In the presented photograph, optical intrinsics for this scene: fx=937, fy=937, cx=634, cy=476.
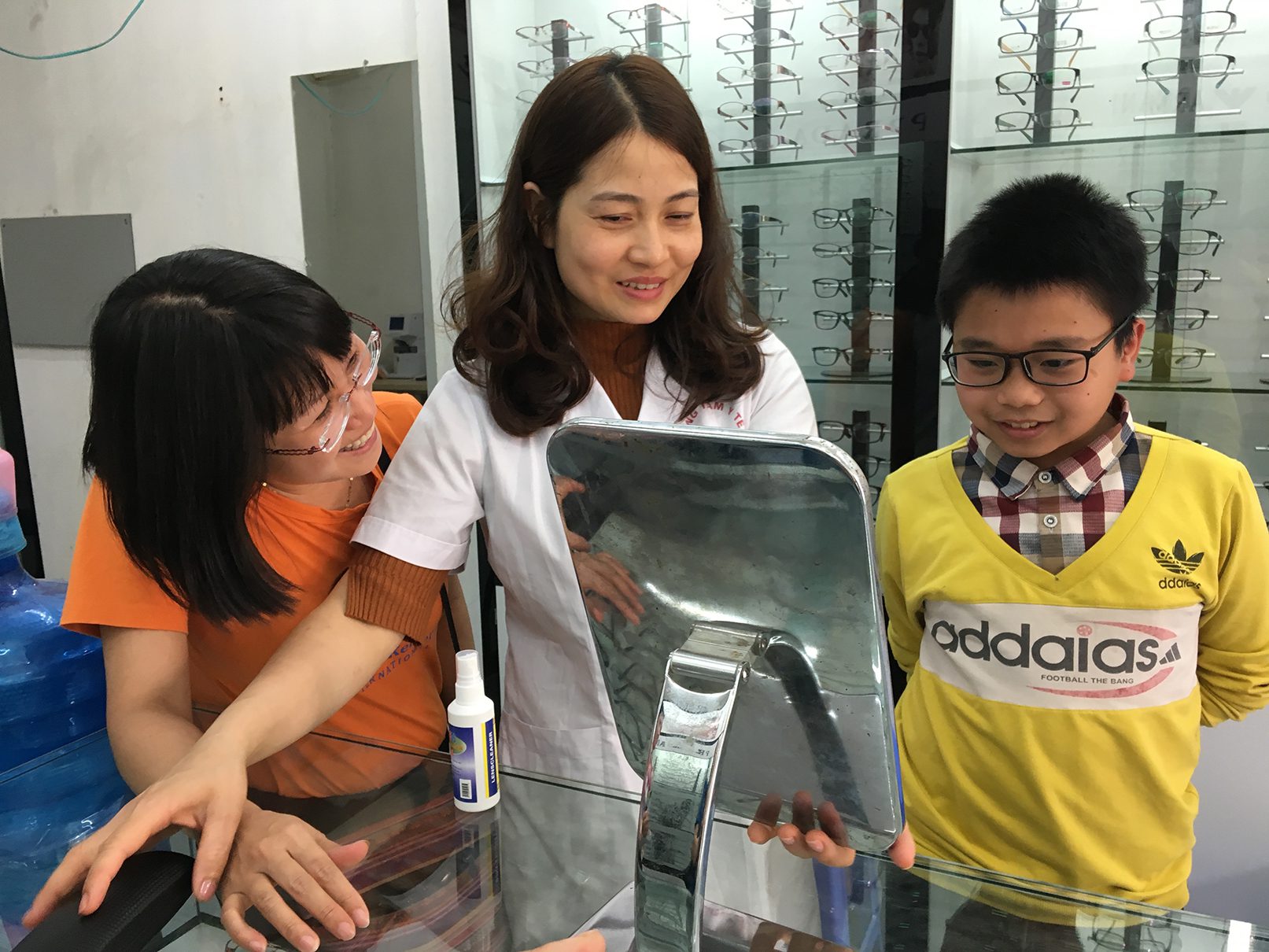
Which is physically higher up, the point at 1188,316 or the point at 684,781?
the point at 1188,316

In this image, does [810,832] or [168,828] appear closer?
[810,832]

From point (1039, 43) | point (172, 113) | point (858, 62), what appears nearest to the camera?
point (1039, 43)

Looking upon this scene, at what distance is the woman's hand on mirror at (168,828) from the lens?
0.76 meters

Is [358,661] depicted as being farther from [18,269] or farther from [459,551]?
[18,269]

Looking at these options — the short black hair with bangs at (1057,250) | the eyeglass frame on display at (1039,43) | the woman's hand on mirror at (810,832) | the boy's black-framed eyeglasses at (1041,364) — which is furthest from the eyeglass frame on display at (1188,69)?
the woman's hand on mirror at (810,832)

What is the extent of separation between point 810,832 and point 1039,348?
68cm

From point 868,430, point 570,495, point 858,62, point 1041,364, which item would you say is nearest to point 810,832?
point 570,495

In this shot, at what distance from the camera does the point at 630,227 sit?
102 cm

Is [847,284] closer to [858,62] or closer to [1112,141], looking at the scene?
[858,62]

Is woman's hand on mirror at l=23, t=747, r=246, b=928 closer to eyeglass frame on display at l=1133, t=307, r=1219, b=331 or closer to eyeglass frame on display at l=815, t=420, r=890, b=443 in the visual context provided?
eyeglass frame on display at l=815, t=420, r=890, b=443

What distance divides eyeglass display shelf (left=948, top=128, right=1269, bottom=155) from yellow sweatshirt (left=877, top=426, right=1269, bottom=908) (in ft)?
3.37

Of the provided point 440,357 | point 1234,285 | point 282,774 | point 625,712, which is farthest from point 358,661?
point 1234,285

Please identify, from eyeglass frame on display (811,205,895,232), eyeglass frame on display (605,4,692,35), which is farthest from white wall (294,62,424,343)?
eyeglass frame on display (811,205,895,232)

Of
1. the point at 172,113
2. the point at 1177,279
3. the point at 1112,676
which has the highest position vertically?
the point at 172,113
